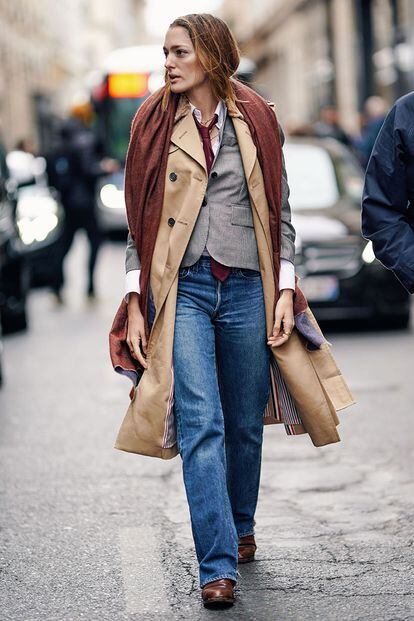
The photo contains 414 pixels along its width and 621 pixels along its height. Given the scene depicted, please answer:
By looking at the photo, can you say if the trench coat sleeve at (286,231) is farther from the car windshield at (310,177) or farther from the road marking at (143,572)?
the car windshield at (310,177)

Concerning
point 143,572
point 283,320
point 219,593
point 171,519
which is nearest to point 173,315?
point 283,320

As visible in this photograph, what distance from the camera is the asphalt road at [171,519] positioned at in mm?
4410

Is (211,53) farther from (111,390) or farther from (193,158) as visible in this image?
(111,390)

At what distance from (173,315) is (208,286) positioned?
15 centimetres

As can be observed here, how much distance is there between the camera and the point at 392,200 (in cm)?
428

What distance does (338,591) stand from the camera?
4.46 m

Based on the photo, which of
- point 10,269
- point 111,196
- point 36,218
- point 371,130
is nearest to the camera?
point 10,269

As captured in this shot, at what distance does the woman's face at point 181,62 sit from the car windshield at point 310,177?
7852 millimetres

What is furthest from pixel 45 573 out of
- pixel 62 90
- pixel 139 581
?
pixel 62 90

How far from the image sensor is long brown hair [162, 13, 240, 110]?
4.37 m

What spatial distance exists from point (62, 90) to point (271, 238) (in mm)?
71399

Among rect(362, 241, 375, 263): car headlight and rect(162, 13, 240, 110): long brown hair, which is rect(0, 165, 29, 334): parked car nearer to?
rect(362, 241, 375, 263): car headlight

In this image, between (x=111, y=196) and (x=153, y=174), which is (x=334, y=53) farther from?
(x=153, y=174)

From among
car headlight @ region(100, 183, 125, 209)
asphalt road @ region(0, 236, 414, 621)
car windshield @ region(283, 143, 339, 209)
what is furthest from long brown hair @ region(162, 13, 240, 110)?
car headlight @ region(100, 183, 125, 209)
